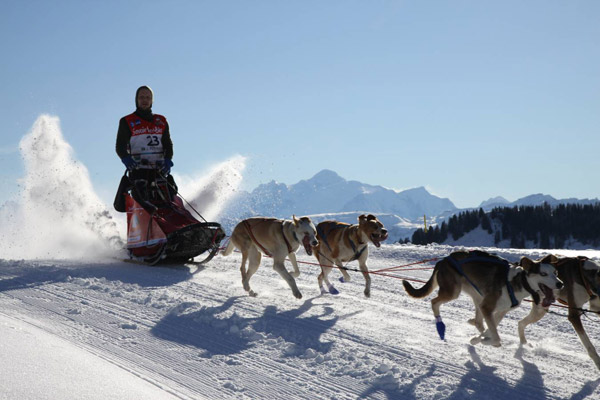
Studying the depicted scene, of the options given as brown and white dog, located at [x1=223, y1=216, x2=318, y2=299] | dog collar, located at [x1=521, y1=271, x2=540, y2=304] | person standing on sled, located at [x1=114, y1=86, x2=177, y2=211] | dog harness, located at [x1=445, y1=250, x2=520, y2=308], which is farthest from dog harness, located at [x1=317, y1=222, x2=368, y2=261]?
person standing on sled, located at [x1=114, y1=86, x2=177, y2=211]

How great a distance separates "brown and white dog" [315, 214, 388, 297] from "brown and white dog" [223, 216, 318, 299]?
530mm

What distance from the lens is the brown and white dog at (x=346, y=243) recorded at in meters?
7.53

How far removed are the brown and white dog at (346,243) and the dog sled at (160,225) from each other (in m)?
2.25

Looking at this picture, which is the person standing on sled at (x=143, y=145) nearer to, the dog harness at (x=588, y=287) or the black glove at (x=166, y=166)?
the black glove at (x=166, y=166)

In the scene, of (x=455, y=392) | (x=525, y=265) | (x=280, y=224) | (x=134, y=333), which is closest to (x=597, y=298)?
(x=525, y=265)

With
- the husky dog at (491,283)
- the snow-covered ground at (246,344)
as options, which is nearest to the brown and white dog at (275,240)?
the snow-covered ground at (246,344)

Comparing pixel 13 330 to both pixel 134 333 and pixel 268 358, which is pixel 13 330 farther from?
pixel 268 358

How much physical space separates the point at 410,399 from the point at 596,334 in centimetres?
351

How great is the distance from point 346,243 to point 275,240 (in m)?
1.17

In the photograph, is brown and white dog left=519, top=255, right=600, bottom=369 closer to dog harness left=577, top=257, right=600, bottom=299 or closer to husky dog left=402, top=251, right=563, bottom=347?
dog harness left=577, top=257, right=600, bottom=299

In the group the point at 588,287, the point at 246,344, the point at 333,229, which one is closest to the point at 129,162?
the point at 333,229

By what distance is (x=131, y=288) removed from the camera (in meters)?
7.38

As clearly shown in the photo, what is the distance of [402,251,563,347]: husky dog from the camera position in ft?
16.3

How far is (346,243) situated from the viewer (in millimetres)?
7910
